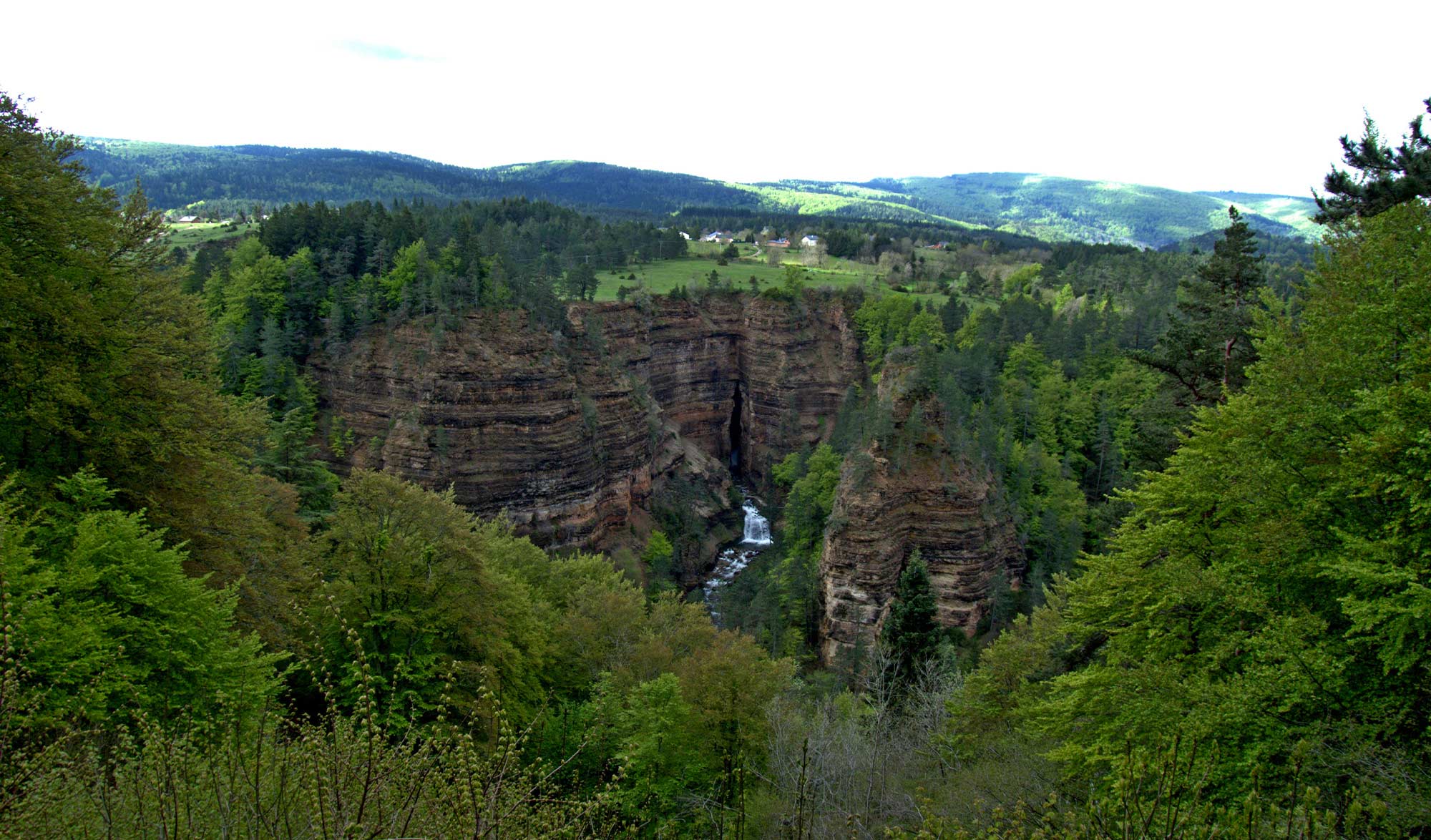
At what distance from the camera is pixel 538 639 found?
23.5 meters

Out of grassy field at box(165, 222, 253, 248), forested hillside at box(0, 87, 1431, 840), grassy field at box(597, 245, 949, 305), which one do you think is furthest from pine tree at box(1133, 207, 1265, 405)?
grassy field at box(165, 222, 253, 248)

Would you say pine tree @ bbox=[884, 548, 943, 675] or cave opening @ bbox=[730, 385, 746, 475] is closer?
pine tree @ bbox=[884, 548, 943, 675]

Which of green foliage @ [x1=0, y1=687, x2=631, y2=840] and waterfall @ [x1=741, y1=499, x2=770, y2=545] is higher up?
green foliage @ [x1=0, y1=687, x2=631, y2=840]

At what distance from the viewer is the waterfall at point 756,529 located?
226 feet

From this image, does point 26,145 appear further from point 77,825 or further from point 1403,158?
point 1403,158

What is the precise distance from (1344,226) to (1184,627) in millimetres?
10041

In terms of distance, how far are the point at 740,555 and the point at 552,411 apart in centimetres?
2269

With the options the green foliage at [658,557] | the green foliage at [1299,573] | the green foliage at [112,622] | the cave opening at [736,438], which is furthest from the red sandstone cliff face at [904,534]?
the cave opening at [736,438]

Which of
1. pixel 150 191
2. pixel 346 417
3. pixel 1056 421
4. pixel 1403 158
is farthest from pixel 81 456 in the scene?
pixel 150 191

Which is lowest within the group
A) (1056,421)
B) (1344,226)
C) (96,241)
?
(1056,421)

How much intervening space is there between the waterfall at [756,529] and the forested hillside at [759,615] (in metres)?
20.6

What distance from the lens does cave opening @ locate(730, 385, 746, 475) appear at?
8269 centimetres

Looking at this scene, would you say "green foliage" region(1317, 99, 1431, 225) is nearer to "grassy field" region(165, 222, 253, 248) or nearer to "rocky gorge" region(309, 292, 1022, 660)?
"rocky gorge" region(309, 292, 1022, 660)

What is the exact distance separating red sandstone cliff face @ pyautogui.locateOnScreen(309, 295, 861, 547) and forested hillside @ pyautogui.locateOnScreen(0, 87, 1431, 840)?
8.15 ft
